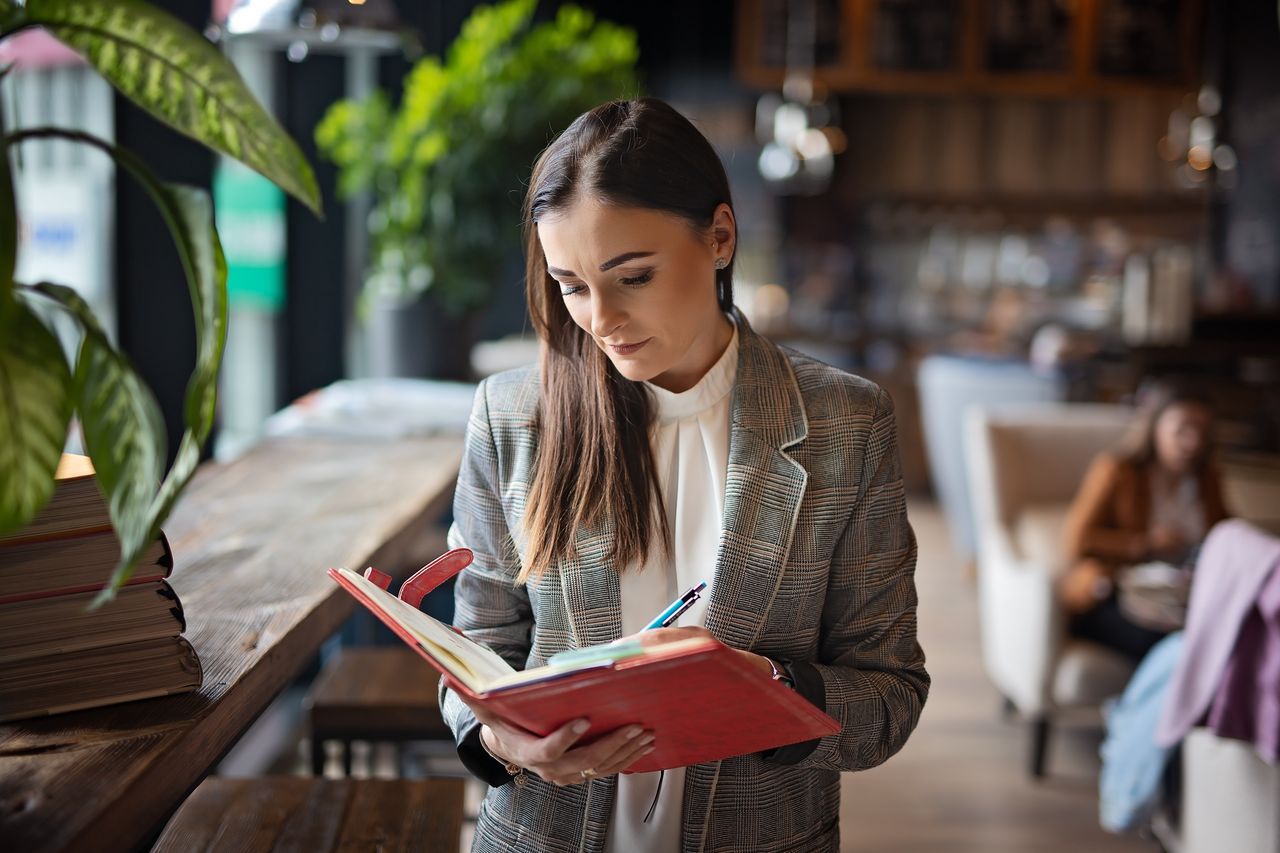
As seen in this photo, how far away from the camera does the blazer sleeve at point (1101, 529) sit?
4.18 meters

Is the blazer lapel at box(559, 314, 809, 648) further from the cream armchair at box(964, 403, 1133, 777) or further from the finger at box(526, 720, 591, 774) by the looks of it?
the cream armchair at box(964, 403, 1133, 777)

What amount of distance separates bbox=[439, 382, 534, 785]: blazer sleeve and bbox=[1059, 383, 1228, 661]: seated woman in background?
3.03m

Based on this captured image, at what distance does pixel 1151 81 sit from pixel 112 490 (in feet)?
26.8

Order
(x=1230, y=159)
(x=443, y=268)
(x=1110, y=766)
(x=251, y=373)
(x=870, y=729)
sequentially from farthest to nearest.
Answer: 1. (x=1230, y=159)
2. (x=251, y=373)
3. (x=443, y=268)
4. (x=1110, y=766)
5. (x=870, y=729)

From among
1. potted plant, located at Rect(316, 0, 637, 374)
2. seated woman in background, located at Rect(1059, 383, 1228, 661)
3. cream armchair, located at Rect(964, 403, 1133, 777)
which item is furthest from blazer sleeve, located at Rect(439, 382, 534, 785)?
seated woman in background, located at Rect(1059, 383, 1228, 661)

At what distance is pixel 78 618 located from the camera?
4.17 feet

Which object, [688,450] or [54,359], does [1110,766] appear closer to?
[688,450]

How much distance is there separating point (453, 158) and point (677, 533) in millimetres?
2609

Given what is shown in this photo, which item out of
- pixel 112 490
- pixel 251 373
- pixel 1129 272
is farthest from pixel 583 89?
pixel 1129 272

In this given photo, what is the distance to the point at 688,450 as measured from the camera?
149cm

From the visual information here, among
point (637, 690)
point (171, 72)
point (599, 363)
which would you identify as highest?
point (171, 72)

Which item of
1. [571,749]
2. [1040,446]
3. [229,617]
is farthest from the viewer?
[1040,446]

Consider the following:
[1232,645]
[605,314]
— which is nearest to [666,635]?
[605,314]

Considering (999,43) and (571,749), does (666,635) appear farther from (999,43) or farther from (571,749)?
(999,43)
